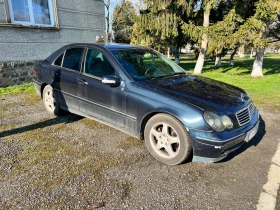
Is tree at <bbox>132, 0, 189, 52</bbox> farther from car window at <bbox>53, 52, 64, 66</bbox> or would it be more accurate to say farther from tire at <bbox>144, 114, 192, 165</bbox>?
tire at <bbox>144, 114, 192, 165</bbox>

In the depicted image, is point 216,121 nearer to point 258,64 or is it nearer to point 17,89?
point 17,89

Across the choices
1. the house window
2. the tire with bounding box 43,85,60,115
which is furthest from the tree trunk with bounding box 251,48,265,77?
the tire with bounding box 43,85,60,115

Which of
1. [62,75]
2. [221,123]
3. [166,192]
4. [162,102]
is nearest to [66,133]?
[62,75]

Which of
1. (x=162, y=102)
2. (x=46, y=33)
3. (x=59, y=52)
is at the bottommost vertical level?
(x=162, y=102)

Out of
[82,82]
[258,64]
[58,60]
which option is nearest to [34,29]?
[58,60]

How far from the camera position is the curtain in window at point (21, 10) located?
766cm

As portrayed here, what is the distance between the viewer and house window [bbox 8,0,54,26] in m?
7.66

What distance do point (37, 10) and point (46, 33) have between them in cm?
90

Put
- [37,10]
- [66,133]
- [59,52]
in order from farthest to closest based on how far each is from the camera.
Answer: [37,10] → [59,52] → [66,133]

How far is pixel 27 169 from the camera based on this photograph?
287cm

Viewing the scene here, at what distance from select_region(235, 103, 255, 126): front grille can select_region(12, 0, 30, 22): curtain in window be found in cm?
819

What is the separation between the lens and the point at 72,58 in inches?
166

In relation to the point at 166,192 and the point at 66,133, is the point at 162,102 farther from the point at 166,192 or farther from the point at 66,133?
the point at 66,133

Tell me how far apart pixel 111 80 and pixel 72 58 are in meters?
1.42
